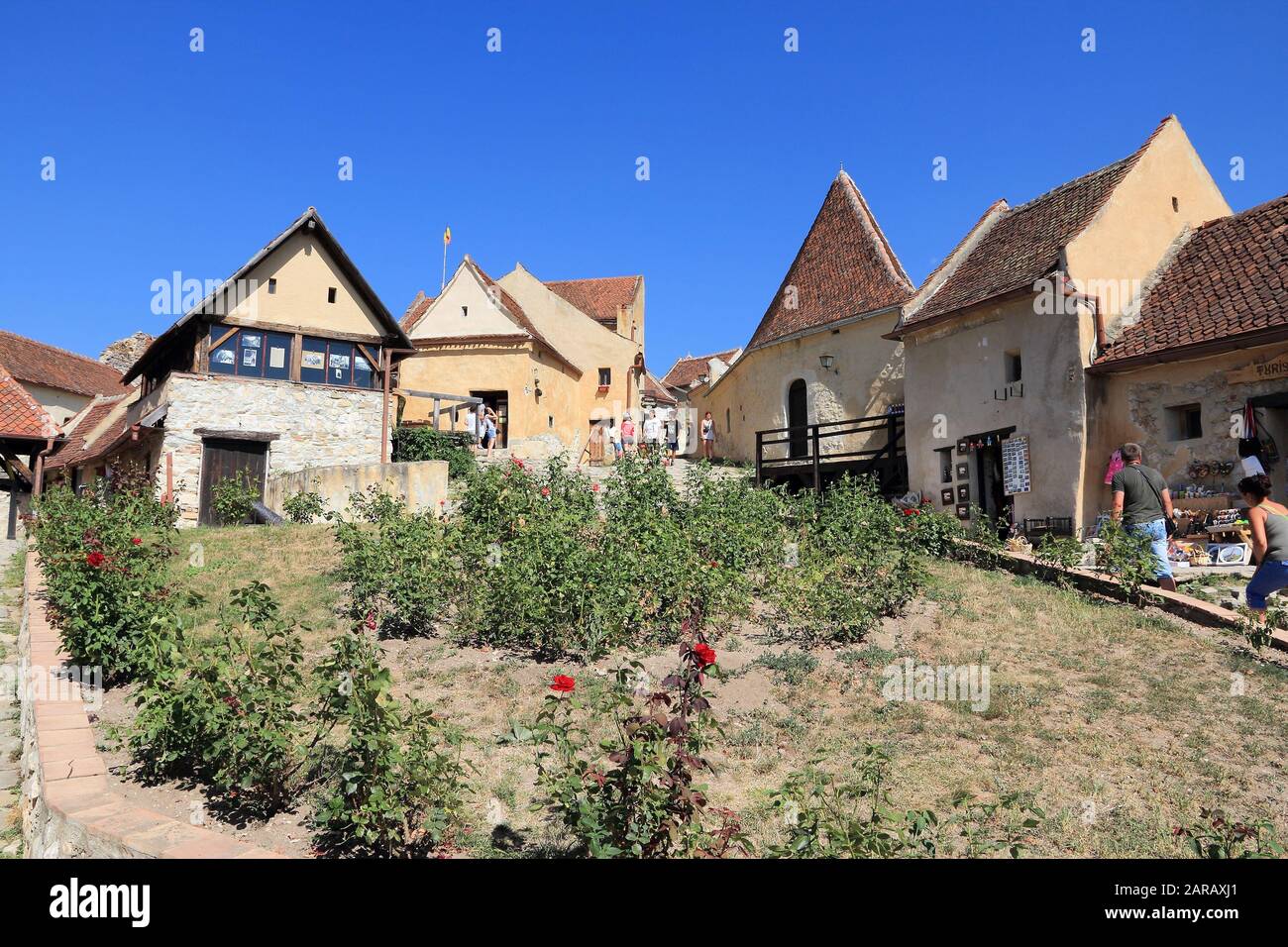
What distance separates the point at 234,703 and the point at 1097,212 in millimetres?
16067

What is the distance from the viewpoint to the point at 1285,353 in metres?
11.9

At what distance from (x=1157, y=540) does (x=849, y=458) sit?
11.9 meters

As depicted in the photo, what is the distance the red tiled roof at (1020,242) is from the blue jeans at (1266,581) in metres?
8.81

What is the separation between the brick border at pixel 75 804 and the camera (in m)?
3.64

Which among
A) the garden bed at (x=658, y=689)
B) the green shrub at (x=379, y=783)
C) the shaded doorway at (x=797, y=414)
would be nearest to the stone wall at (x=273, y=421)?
the garden bed at (x=658, y=689)

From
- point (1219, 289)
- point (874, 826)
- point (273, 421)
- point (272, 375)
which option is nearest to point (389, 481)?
point (273, 421)

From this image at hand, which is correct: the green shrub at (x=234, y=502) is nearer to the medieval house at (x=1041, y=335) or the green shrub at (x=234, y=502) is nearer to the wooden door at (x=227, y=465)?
the wooden door at (x=227, y=465)

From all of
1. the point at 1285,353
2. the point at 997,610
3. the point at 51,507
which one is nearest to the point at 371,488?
the point at 51,507

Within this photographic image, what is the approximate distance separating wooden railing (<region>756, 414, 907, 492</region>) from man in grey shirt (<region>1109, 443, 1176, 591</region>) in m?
9.14

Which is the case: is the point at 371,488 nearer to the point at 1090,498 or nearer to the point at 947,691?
the point at 947,691

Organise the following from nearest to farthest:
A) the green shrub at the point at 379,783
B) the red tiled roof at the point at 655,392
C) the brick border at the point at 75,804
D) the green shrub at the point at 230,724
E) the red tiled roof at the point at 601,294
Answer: the brick border at the point at 75,804
the green shrub at the point at 379,783
the green shrub at the point at 230,724
the red tiled roof at the point at 601,294
the red tiled roof at the point at 655,392

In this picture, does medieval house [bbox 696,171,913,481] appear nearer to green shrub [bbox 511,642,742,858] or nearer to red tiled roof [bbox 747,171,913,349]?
red tiled roof [bbox 747,171,913,349]

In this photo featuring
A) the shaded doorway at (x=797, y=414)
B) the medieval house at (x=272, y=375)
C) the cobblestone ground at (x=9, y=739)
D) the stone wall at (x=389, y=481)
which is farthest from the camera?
the shaded doorway at (x=797, y=414)
